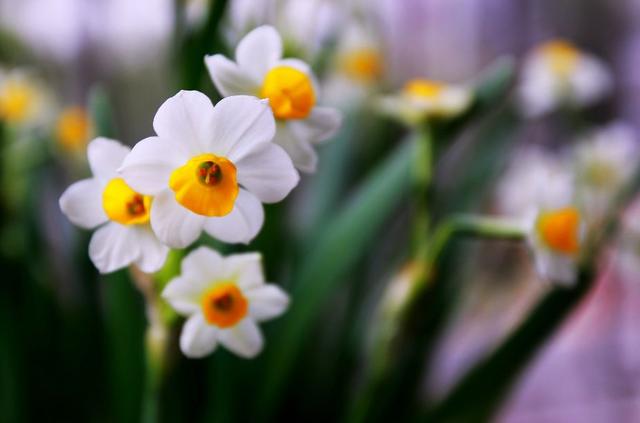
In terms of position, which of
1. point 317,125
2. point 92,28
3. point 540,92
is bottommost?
point 317,125

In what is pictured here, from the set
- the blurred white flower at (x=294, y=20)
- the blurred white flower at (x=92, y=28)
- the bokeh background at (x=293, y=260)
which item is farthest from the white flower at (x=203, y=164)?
the blurred white flower at (x=92, y=28)

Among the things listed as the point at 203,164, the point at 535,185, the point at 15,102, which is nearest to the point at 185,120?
the point at 203,164

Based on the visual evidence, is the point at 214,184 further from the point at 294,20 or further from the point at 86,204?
the point at 294,20

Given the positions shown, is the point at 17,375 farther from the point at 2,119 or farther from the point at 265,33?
the point at 265,33

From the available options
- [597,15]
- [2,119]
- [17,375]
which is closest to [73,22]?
[2,119]

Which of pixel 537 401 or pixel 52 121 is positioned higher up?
pixel 52 121

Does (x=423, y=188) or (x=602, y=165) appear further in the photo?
(x=602, y=165)
